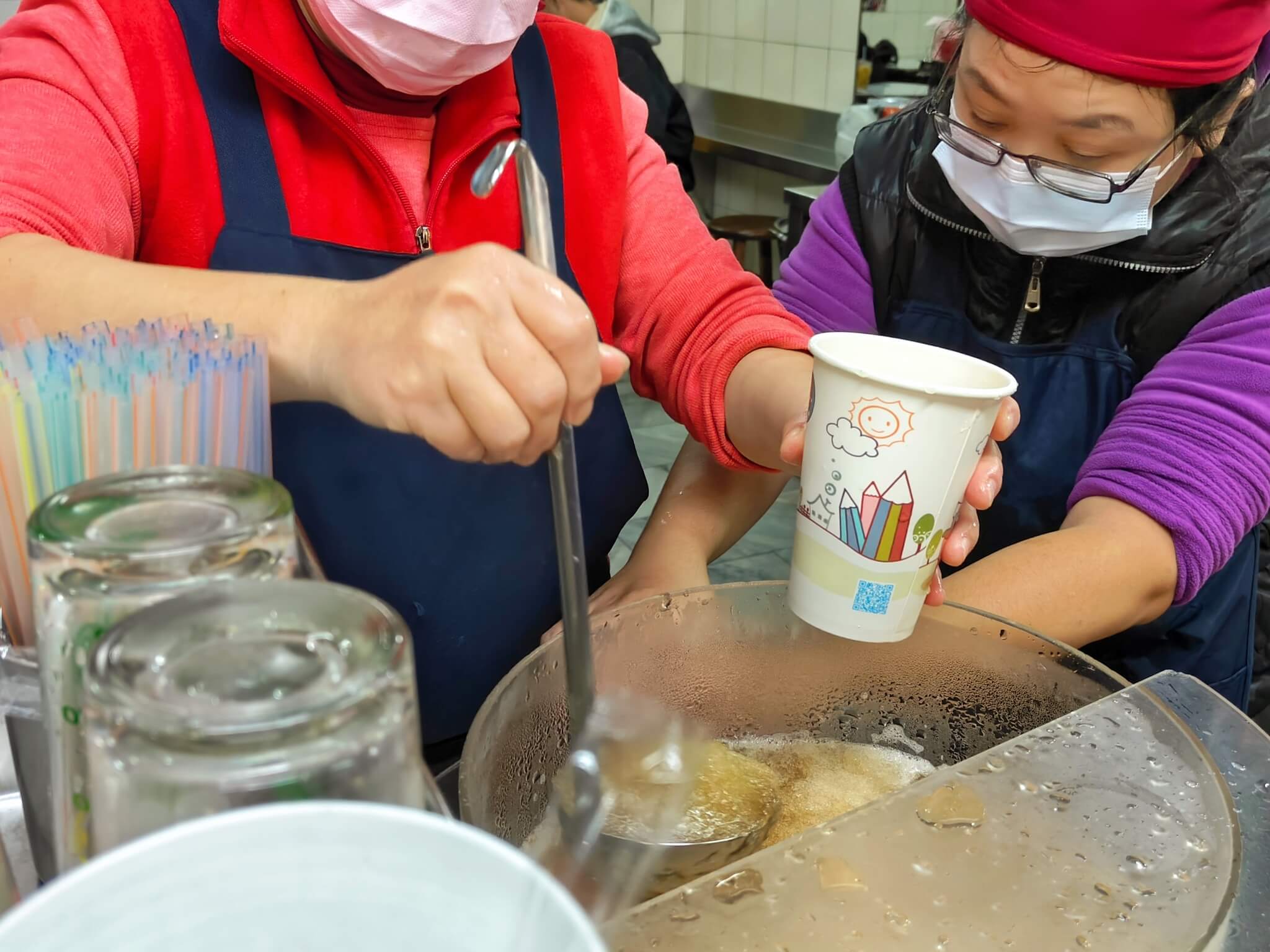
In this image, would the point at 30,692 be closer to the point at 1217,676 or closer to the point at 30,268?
the point at 30,268

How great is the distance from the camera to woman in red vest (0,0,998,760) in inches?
20.1

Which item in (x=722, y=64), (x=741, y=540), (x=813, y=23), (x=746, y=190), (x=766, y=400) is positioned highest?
(x=813, y=23)

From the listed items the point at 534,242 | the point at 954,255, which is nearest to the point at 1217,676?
the point at 954,255

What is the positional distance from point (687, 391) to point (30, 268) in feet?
1.84

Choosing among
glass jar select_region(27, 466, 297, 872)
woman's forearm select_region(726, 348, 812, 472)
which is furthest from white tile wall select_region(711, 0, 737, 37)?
glass jar select_region(27, 466, 297, 872)

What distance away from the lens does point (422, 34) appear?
77 centimetres

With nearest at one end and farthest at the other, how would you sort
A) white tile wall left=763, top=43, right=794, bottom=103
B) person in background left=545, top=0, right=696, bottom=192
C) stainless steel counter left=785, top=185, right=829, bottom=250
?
stainless steel counter left=785, top=185, right=829, bottom=250 < person in background left=545, top=0, right=696, bottom=192 < white tile wall left=763, top=43, right=794, bottom=103

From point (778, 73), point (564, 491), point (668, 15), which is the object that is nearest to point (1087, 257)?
point (564, 491)

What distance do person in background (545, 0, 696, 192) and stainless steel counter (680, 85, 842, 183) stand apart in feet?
1.06

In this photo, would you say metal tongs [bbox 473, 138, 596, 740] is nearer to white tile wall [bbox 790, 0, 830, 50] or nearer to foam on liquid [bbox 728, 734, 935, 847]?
foam on liquid [bbox 728, 734, 935, 847]

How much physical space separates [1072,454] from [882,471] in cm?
66

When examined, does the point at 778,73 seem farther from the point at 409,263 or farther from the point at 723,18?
the point at 409,263

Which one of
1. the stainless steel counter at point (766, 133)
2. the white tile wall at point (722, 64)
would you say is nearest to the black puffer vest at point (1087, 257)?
the stainless steel counter at point (766, 133)

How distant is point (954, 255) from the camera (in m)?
1.23
